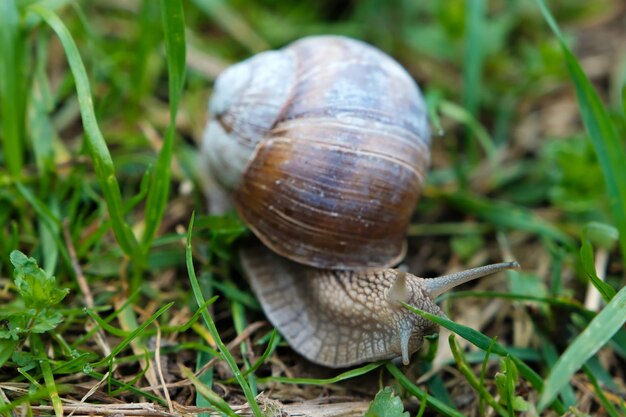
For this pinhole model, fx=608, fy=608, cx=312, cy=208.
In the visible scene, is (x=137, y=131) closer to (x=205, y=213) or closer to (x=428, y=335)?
(x=205, y=213)

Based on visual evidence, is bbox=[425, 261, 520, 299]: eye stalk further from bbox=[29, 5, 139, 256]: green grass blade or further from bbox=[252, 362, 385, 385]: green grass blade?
bbox=[29, 5, 139, 256]: green grass blade

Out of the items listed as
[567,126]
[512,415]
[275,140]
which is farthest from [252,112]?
[567,126]

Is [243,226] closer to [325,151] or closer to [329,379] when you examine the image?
[325,151]

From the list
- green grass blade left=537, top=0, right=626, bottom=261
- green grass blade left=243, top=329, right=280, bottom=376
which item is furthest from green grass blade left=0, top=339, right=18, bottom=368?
green grass blade left=537, top=0, right=626, bottom=261

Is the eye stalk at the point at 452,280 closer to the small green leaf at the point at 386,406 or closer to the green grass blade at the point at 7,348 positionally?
the small green leaf at the point at 386,406

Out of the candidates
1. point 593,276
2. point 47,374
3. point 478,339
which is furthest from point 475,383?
point 47,374

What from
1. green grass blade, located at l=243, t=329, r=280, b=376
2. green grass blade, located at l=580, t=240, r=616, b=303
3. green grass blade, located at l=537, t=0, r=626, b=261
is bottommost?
green grass blade, located at l=243, t=329, r=280, b=376

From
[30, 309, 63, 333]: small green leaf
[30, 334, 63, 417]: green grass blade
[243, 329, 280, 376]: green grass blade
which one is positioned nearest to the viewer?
[30, 334, 63, 417]: green grass blade
